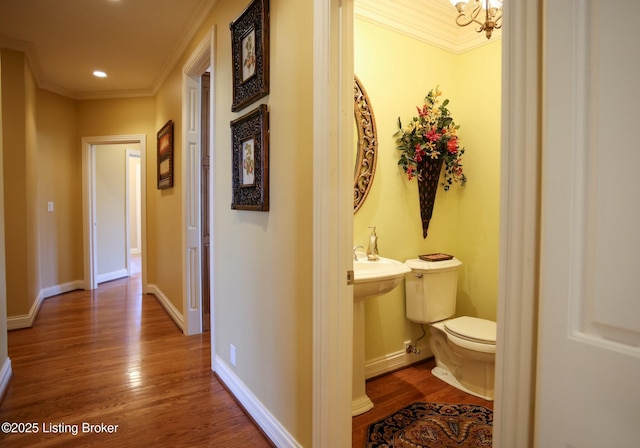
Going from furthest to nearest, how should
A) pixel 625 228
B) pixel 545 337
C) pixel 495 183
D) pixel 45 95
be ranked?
pixel 45 95
pixel 495 183
pixel 545 337
pixel 625 228

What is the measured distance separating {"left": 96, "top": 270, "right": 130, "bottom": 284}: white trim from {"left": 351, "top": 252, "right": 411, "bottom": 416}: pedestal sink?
15.8 feet

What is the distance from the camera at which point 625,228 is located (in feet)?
1.88

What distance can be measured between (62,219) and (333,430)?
4888mm

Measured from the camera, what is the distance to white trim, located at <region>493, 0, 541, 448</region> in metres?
0.69

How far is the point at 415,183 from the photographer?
271cm

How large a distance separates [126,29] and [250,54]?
1.84 m

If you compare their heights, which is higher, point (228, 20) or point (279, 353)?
point (228, 20)

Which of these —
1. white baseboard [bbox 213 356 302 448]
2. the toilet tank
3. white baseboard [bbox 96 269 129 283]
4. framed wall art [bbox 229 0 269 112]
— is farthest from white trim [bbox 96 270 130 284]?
the toilet tank

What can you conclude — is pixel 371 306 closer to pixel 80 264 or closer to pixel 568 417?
pixel 568 417

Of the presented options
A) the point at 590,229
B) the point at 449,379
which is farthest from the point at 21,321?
the point at 590,229

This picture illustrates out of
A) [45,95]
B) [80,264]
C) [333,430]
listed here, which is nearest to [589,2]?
[333,430]

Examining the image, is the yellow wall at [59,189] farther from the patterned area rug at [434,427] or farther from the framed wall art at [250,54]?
the patterned area rug at [434,427]

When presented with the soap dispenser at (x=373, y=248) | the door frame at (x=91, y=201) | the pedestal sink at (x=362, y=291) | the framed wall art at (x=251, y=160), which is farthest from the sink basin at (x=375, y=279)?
the door frame at (x=91, y=201)

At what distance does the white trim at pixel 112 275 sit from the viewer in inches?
215
